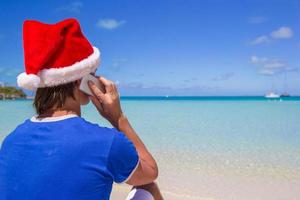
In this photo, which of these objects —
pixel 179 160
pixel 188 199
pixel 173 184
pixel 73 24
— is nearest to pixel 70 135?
pixel 73 24

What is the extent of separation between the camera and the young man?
115 cm

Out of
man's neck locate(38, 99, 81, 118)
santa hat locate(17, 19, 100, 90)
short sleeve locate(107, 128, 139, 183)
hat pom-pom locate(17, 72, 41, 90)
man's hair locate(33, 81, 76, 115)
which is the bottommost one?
short sleeve locate(107, 128, 139, 183)

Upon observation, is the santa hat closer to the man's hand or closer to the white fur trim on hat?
the white fur trim on hat

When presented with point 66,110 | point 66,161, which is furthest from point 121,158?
point 66,110

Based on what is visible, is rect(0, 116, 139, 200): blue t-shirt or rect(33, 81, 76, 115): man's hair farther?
rect(33, 81, 76, 115): man's hair

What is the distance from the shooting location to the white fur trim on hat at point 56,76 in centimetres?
125

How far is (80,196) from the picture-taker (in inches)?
46.6

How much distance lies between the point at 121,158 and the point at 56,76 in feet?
1.25

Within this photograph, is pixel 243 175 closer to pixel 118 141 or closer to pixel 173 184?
pixel 173 184

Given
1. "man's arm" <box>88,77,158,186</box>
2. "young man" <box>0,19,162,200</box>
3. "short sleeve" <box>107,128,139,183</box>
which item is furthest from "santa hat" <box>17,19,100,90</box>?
"short sleeve" <box>107,128,139,183</box>

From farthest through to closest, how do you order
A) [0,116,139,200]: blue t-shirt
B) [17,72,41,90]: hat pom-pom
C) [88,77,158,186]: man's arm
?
[88,77,158,186]: man's arm → [17,72,41,90]: hat pom-pom → [0,116,139,200]: blue t-shirt

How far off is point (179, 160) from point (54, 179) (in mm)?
5352

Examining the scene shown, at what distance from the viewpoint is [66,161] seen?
1.15 metres

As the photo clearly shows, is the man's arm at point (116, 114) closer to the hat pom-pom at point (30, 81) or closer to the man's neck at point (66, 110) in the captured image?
the man's neck at point (66, 110)
